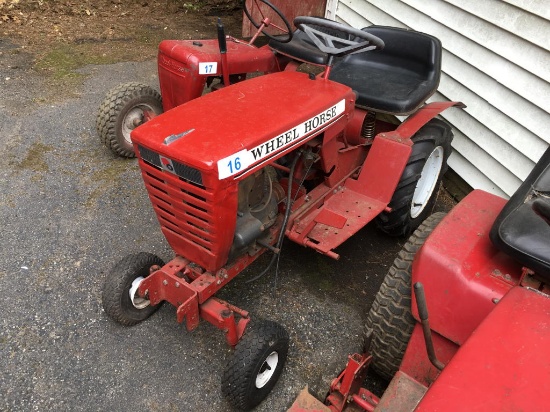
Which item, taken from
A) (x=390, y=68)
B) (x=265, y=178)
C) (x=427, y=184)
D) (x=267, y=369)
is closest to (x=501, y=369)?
(x=267, y=369)

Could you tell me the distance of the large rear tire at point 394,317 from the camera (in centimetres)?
184

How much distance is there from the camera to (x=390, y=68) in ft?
10.9

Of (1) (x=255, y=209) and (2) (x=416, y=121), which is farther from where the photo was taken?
(2) (x=416, y=121)

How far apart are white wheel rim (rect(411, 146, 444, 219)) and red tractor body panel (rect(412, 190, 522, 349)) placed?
141cm

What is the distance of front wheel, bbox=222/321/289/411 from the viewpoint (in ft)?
6.25

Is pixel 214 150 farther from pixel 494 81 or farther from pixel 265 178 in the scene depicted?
pixel 494 81

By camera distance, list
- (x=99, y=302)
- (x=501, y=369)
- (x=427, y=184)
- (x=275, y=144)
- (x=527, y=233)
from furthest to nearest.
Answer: (x=427, y=184) < (x=99, y=302) < (x=275, y=144) < (x=527, y=233) < (x=501, y=369)

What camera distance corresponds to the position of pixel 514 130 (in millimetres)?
3191

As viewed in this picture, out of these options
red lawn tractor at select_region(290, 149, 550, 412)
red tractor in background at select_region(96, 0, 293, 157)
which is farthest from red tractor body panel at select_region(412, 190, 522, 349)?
red tractor in background at select_region(96, 0, 293, 157)

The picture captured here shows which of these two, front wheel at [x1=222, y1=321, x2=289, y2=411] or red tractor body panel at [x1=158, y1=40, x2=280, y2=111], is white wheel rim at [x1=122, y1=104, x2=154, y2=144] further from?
front wheel at [x1=222, y1=321, x2=289, y2=411]

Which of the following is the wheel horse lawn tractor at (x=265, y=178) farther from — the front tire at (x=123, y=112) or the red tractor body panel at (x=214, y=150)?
the front tire at (x=123, y=112)

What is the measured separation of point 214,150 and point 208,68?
4.86 ft

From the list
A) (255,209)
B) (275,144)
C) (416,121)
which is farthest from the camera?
(416,121)

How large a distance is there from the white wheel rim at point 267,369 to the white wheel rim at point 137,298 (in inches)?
27.4
